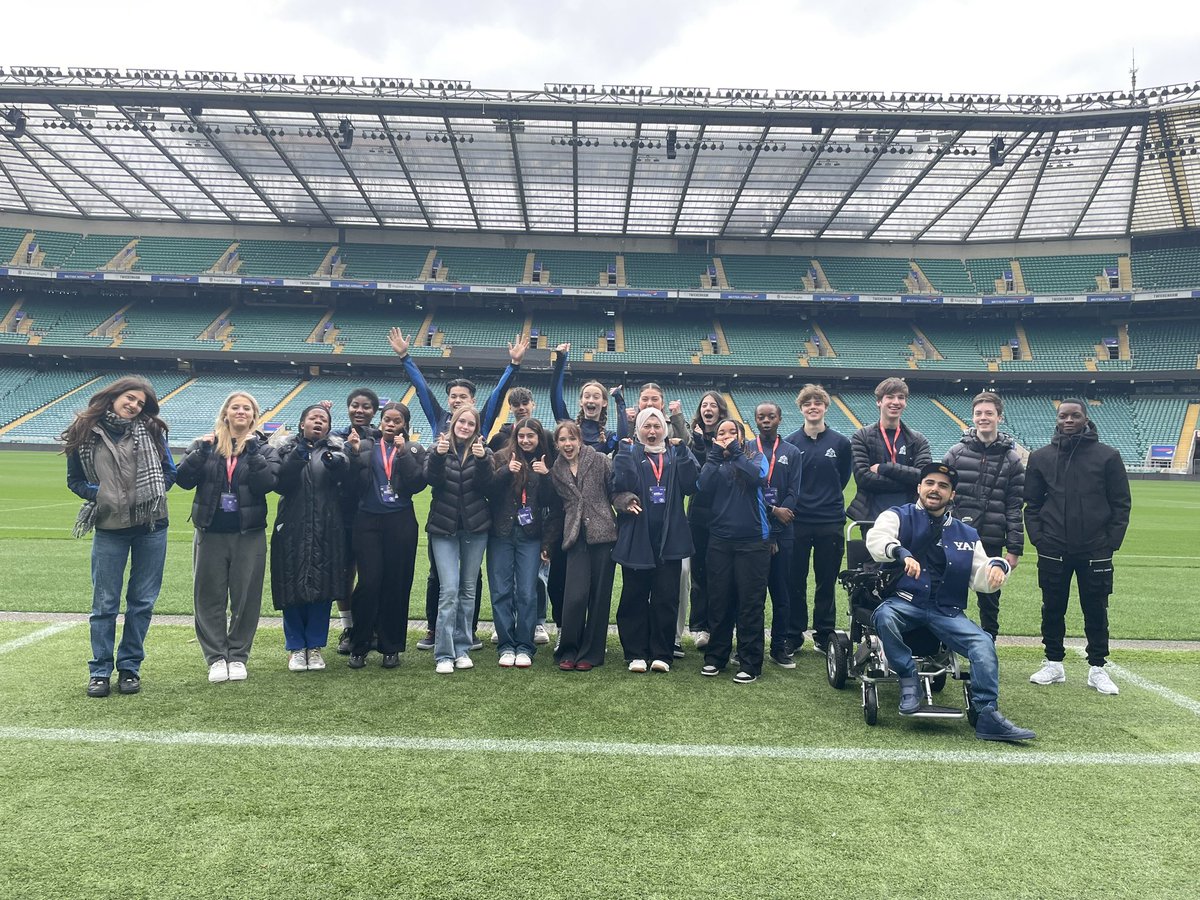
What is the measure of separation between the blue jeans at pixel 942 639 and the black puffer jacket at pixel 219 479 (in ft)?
13.9

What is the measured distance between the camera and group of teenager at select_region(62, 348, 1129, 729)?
4867mm

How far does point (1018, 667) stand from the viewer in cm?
558

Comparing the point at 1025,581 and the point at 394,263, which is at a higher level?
the point at 394,263

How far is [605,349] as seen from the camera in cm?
3822

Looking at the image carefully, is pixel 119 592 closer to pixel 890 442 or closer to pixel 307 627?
pixel 307 627

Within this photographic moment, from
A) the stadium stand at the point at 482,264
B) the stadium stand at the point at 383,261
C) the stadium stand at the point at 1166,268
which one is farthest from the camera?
the stadium stand at the point at 482,264

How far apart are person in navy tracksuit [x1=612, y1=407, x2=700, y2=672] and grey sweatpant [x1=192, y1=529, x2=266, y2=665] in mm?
2638

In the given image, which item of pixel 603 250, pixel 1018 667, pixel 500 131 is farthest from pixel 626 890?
pixel 603 250

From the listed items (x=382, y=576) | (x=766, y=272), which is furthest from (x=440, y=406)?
(x=766, y=272)

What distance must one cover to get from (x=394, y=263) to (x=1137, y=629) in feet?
126

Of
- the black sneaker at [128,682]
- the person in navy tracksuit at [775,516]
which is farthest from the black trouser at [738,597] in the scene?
the black sneaker at [128,682]

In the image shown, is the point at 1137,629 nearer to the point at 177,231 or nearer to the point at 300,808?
the point at 300,808

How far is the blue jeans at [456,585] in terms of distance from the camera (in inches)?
203

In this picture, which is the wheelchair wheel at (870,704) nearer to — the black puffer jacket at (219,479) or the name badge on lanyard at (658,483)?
the name badge on lanyard at (658,483)
